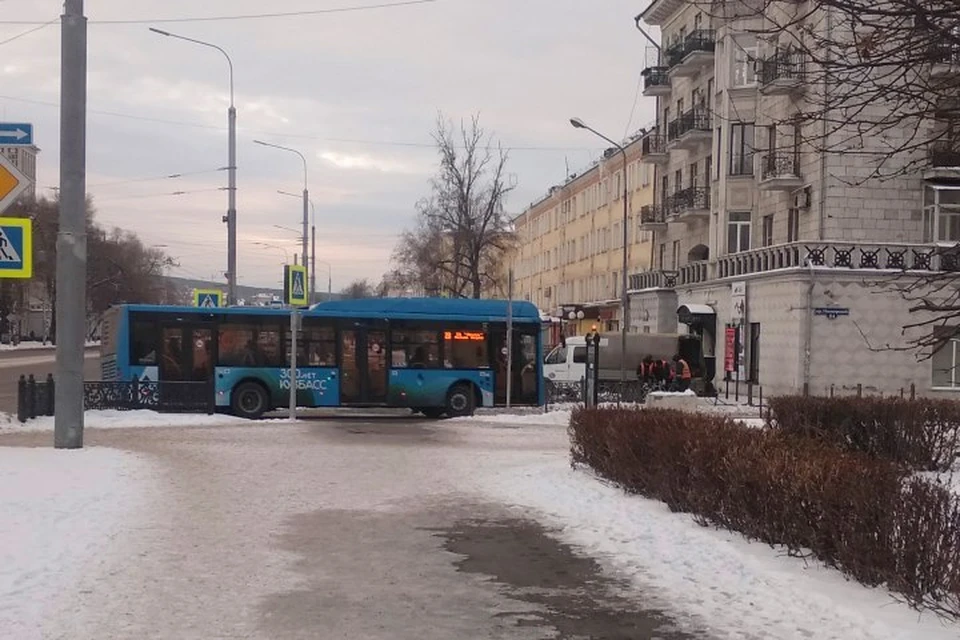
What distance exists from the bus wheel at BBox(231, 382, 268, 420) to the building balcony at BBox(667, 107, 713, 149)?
26726 mm

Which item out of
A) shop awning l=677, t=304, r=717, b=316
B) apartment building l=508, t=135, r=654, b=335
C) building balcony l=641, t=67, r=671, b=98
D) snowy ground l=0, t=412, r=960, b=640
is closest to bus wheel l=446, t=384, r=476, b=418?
snowy ground l=0, t=412, r=960, b=640

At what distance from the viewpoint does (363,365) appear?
80.4 ft

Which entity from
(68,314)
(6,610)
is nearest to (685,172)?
(68,314)

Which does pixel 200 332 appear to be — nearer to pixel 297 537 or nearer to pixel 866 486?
pixel 297 537

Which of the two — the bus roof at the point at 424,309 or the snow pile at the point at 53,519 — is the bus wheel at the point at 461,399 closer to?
the bus roof at the point at 424,309

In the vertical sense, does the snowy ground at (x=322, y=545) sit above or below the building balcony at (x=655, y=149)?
below

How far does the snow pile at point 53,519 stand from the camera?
666 cm

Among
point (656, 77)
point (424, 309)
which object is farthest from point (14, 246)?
point (656, 77)

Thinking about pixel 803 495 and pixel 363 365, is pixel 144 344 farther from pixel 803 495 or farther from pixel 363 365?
pixel 803 495

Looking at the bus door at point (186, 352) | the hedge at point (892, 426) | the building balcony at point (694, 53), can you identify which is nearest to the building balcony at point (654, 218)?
the building balcony at point (694, 53)

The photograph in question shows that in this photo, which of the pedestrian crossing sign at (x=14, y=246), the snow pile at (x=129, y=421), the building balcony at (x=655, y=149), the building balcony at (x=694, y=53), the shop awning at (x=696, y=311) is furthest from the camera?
the building balcony at (x=655, y=149)

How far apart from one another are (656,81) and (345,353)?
31.4 m

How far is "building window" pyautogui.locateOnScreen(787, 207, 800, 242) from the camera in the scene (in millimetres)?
37000

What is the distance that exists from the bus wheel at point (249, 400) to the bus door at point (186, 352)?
79cm
